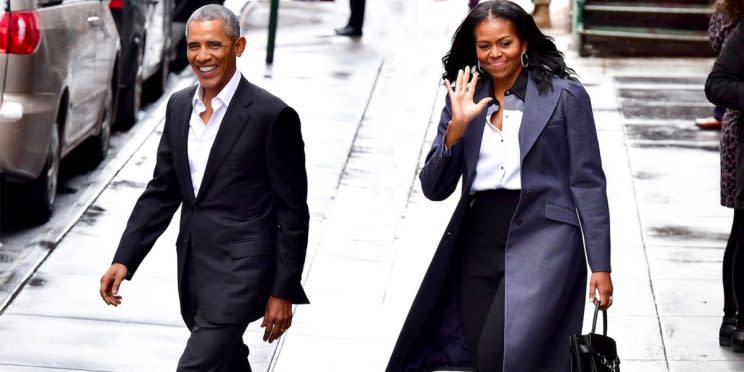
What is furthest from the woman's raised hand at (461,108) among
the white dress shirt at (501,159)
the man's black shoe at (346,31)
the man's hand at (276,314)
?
the man's black shoe at (346,31)

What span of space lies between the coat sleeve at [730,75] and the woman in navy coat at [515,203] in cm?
180

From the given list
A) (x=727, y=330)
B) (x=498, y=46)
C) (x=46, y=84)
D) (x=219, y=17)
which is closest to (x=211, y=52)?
(x=219, y=17)

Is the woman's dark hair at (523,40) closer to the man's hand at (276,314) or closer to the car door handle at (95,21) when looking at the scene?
the man's hand at (276,314)

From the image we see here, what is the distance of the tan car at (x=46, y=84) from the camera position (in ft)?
28.9

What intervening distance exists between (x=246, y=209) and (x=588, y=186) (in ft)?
3.90

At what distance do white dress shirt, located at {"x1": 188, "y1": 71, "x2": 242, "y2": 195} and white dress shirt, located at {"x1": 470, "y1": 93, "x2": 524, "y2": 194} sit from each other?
0.90m

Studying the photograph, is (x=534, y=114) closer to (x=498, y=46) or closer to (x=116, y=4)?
(x=498, y=46)

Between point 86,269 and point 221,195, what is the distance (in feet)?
11.8

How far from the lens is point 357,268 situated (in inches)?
351

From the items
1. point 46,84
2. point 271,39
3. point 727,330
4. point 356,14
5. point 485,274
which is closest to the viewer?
point 485,274

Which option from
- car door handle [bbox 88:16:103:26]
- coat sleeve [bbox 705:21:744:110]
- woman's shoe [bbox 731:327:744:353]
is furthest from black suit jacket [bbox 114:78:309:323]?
car door handle [bbox 88:16:103:26]

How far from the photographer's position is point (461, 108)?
521cm

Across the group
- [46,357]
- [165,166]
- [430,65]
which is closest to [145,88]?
[430,65]

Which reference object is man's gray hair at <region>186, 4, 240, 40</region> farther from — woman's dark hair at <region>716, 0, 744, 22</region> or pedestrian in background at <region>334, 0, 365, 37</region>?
pedestrian in background at <region>334, 0, 365, 37</region>
